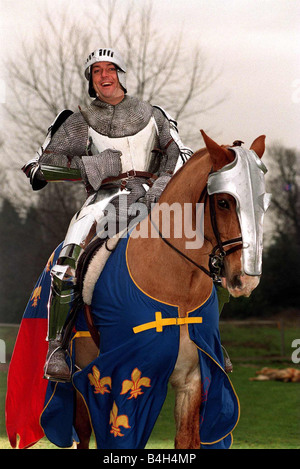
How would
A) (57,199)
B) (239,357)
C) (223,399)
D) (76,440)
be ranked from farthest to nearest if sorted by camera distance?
(239,357), (57,199), (76,440), (223,399)

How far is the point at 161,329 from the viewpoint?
442cm

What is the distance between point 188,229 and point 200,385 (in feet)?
3.42

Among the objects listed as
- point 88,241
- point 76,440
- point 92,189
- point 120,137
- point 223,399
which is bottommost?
point 76,440

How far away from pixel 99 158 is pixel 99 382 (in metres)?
1.59

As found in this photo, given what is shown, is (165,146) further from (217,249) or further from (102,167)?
(217,249)

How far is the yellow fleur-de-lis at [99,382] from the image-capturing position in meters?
4.57

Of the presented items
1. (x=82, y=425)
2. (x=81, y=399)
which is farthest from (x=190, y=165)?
(x=82, y=425)

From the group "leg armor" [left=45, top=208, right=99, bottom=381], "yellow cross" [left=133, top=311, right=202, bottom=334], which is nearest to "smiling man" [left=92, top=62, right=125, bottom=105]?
"leg armor" [left=45, top=208, right=99, bottom=381]

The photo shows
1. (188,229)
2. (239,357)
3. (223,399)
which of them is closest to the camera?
(188,229)

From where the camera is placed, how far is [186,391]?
4.55 m
